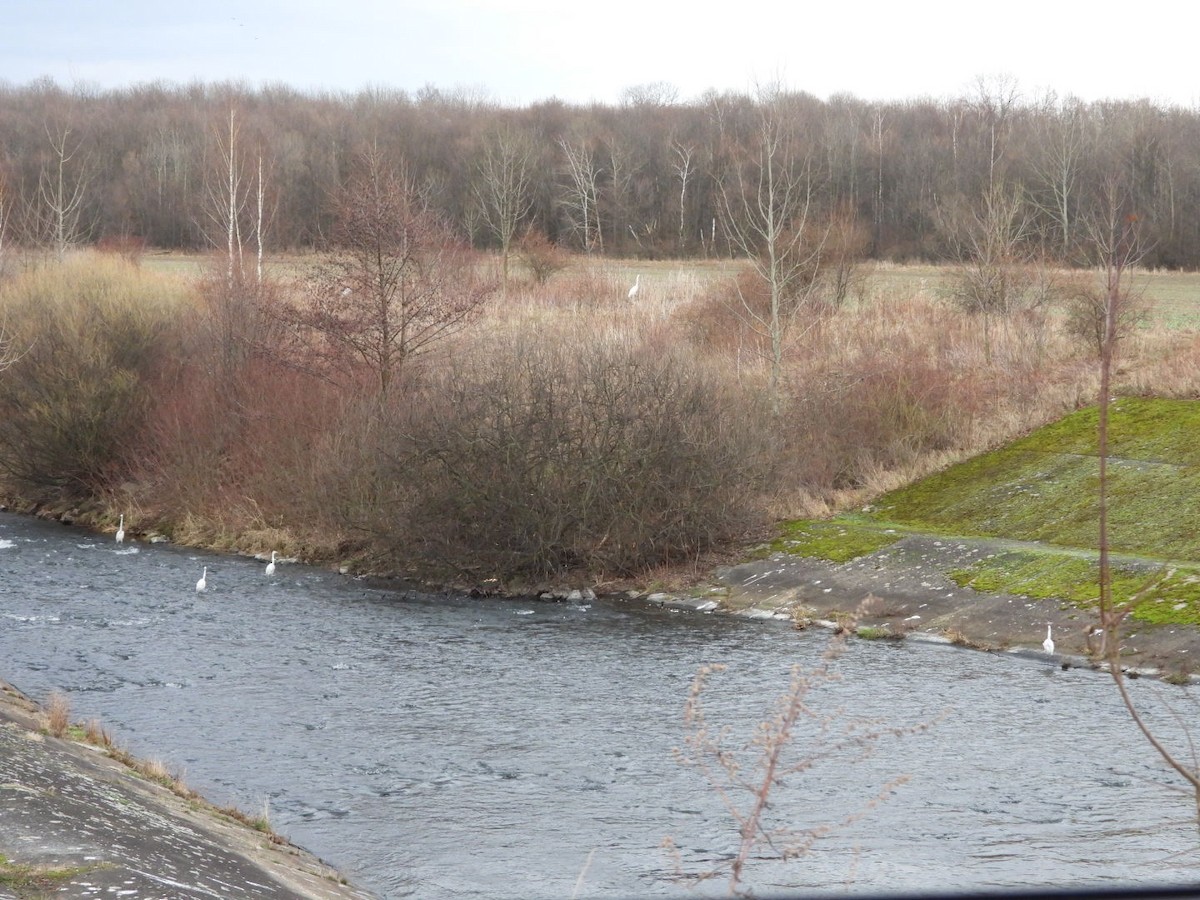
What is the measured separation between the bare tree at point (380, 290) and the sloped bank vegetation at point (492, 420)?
0.51m

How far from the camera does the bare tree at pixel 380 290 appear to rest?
28.7 metres

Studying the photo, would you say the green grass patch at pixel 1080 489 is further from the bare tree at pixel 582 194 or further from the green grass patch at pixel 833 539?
the bare tree at pixel 582 194

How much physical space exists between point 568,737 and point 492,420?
416 inches

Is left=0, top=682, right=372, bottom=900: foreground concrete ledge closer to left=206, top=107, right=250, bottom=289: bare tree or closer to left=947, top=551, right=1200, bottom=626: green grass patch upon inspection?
left=947, top=551, right=1200, bottom=626: green grass patch

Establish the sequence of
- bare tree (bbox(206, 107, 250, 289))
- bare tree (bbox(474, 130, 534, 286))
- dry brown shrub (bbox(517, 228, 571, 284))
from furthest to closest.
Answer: bare tree (bbox(474, 130, 534, 286))
dry brown shrub (bbox(517, 228, 571, 284))
bare tree (bbox(206, 107, 250, 289))

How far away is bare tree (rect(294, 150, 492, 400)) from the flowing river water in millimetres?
7569

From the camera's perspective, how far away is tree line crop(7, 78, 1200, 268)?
205 feet

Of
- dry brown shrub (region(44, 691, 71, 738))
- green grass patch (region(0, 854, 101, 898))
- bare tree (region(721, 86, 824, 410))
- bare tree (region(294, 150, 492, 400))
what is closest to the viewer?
green grass patch (region(0, 854, 101, 898))

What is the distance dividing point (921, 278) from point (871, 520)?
30.1 metres

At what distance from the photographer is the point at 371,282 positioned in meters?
28.8

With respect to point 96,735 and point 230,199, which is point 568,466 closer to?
point 96,735

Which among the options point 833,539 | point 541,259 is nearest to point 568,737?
point 833,539

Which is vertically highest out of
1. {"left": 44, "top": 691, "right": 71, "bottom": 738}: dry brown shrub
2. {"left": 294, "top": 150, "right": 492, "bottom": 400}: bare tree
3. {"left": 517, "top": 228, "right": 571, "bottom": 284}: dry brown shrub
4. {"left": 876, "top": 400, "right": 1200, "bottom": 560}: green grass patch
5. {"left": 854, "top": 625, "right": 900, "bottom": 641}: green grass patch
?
{"left": 517, "top": 228, "right": 571, "bottom": 284}: dry brown shrub

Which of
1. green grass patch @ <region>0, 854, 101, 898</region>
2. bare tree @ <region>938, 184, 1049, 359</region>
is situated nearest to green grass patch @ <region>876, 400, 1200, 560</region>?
bare tree @ <region>938, 184, 1049, 359</region>
